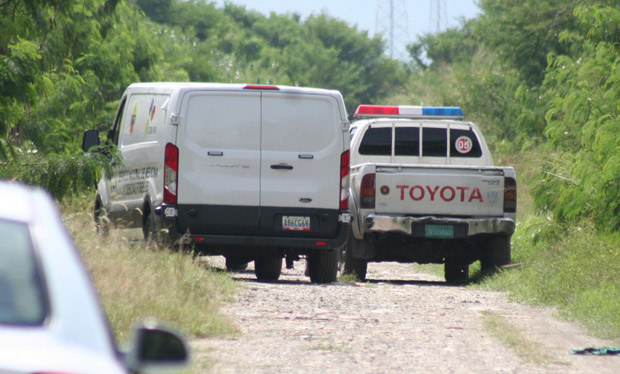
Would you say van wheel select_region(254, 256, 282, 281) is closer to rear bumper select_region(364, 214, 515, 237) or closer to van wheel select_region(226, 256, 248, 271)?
van wheel select_region(226, 256, 248, 271)

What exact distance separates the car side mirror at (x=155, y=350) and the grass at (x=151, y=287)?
14.9 feet

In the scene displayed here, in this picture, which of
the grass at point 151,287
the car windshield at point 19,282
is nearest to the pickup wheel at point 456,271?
the grass at point 151,287

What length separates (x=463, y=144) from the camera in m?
16.0

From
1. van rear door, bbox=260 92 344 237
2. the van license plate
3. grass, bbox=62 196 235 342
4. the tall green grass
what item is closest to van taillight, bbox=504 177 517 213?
the tall green grass

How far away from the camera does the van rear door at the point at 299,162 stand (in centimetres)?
1274

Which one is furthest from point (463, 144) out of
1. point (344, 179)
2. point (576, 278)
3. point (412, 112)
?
point (576, 278)

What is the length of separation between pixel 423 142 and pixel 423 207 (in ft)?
6.31

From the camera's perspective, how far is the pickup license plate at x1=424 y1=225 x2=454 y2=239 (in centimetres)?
1414

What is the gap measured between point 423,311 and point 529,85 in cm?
2441

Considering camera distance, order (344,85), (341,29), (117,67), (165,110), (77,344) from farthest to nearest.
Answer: (341,29) < (344,85) < (117,67) < (165,110) < (77,344)

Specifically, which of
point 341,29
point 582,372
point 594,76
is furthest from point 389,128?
point 341,29

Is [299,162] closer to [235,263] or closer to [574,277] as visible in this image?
[235,263]

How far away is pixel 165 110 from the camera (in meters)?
12.8

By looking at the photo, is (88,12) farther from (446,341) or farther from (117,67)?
(446,341)
